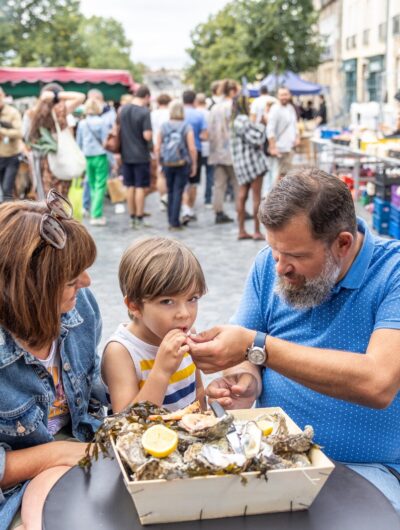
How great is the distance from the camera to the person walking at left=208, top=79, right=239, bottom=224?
10.1 metres

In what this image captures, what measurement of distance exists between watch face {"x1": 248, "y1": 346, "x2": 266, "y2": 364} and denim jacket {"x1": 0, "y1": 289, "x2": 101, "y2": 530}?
637 millimetres

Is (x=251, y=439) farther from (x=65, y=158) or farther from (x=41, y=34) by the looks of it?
(x=41, y=34)

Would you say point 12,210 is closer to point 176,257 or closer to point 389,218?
point 176,257

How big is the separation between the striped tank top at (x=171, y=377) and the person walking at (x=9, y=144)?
707cm

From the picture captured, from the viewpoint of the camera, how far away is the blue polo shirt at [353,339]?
2193 millimetres

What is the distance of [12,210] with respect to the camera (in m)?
2.02

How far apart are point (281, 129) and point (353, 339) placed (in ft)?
28.6

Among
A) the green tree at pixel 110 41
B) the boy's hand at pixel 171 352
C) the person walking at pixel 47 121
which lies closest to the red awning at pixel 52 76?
the person walking at pixel 47 121

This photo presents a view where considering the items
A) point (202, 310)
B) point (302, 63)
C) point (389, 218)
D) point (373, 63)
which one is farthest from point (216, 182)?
point (373, 63)

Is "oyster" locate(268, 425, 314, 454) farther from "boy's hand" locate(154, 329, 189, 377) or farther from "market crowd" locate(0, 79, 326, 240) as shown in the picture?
"market crowd" locate(0, 79, 326, 240)

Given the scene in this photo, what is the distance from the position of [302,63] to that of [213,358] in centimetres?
2810

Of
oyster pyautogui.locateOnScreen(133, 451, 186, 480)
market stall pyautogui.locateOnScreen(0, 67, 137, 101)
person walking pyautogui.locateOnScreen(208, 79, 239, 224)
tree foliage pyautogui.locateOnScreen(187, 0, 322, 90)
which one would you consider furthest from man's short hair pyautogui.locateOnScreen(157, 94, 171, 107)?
tree foliage pyautogui.locateOnScreen(187, 0, 322, 90)

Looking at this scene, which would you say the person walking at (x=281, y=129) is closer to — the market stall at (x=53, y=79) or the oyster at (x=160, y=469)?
the market stall at (x=53, y=79)

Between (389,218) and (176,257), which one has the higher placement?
(176,257)
